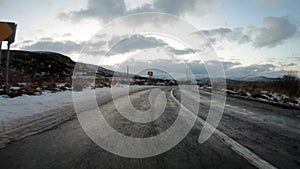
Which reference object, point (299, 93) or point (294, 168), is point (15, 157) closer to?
point (294, 168)

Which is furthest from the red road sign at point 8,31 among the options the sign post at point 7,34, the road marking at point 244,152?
the road marking at point 244,152

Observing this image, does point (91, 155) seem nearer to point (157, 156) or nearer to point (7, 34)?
point (157, 156)

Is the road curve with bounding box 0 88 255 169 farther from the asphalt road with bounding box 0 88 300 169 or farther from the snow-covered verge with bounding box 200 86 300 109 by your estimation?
the snow-covered verge with bounding box 200 86 300 109

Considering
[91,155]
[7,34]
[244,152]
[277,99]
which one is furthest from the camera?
[277,99]

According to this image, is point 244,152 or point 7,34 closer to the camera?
point 244,152

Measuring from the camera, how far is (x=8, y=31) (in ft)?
37.9

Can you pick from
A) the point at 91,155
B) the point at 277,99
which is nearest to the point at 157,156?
the point at 91,155

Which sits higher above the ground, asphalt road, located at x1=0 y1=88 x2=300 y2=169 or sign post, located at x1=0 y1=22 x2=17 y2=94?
sign post, located at x1=0 y1=22 x2=17 y2=94

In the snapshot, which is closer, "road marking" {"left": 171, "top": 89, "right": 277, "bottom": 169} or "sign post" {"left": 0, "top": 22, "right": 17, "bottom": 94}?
"road marking" {"left": 171, "top": 89, "right": 277, "bottom": 169}

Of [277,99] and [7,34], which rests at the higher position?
[7,34]

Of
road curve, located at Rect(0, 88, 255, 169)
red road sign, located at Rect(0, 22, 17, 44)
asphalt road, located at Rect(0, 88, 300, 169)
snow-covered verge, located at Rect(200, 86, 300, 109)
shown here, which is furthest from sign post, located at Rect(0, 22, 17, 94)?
snow-covered verge, located at Rect(200, 86, 300, 109)

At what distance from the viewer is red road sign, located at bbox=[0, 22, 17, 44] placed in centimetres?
1129

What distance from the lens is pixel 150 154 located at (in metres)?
3.50

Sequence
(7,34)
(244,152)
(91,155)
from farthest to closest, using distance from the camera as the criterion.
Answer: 1. (7,34)
2. (244,152)
3. (91,155)
